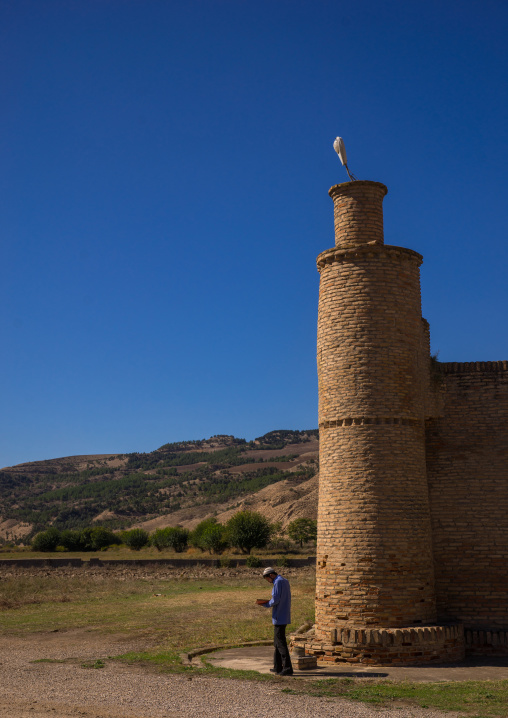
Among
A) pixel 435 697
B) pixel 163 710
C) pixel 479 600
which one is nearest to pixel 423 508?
pixel 479 600

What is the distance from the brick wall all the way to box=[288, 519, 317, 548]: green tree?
2918 centimetres

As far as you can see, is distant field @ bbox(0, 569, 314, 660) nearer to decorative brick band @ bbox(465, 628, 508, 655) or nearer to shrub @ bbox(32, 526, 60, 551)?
decorative brick band @ bbox(465, 628, 508, 655)

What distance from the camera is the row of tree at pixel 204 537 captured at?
1469 inches

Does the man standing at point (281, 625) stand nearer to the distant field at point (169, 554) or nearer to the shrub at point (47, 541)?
the distant field at point (169, 554)

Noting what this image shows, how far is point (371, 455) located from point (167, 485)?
8038cm

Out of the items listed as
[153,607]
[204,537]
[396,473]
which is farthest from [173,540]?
[396,473]

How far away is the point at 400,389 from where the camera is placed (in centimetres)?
1167

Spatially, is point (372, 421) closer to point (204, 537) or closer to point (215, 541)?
point (215, 541)

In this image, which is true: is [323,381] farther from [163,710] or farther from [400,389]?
[163,710]

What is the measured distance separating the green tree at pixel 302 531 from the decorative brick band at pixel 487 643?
29.6m

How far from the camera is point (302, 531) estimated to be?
40.8 metres

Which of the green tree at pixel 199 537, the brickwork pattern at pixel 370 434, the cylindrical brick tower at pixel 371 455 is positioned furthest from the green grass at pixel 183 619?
the green tree at pixel 199 537

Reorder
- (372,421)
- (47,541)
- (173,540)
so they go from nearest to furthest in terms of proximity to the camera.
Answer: (372,421) → (173,540) → (47,541)

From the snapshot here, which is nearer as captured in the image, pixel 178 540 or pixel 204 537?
pixel 204 537
